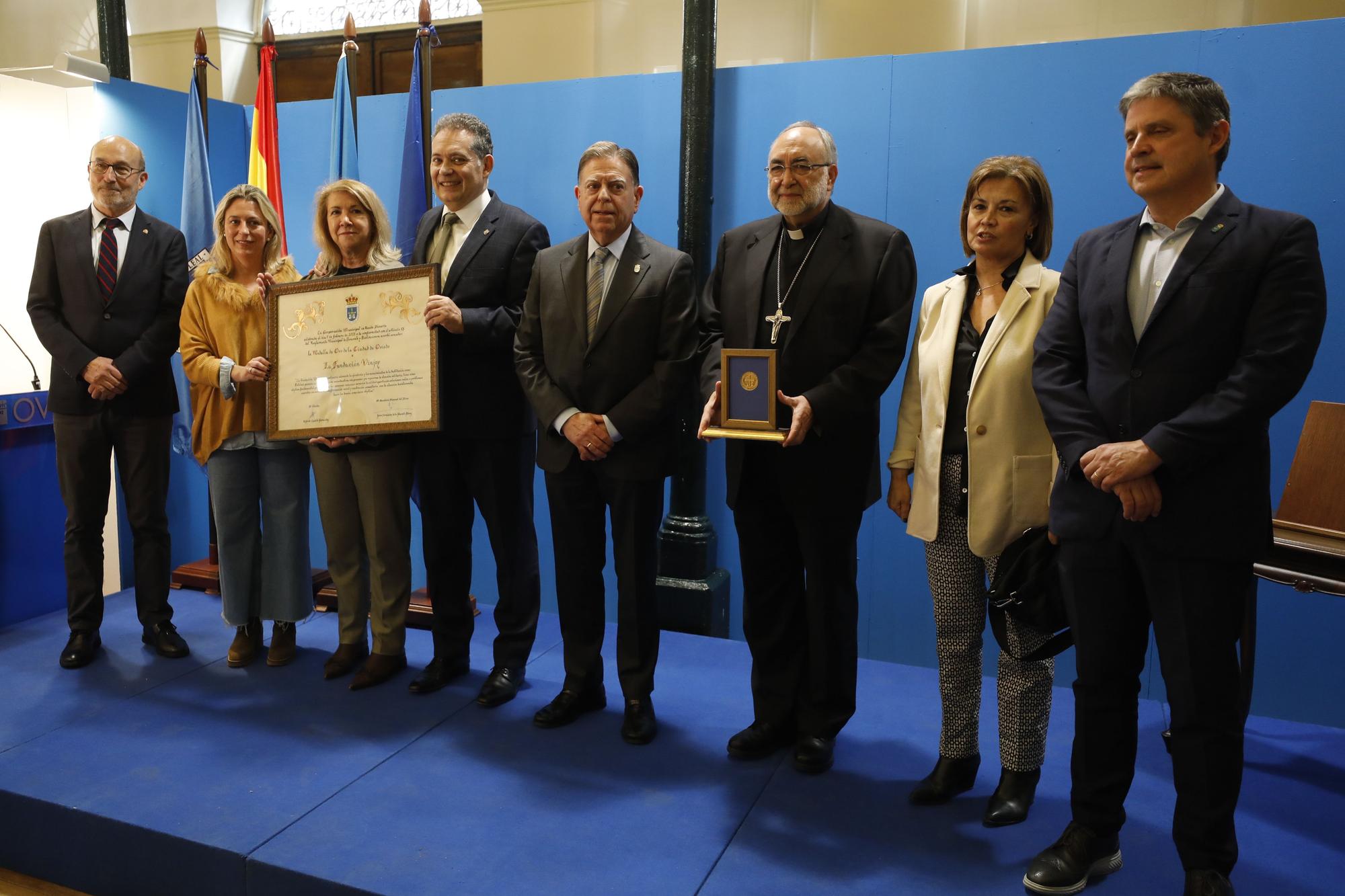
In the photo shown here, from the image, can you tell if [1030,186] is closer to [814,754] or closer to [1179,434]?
[1179,434]

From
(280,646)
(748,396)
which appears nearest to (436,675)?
(280,646)

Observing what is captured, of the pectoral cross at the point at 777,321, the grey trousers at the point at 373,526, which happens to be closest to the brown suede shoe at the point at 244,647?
the grey trousers at the point at 373,526

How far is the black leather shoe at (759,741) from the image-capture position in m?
2.83

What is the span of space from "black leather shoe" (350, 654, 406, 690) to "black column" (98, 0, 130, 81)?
10.1 ft

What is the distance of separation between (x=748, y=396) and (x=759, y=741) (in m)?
1.04

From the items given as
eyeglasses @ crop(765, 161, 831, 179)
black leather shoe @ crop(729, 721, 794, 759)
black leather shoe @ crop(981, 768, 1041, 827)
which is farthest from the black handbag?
eyeglasses @ crop(765, 161, 831, 179)

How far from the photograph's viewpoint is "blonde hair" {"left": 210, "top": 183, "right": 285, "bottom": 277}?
11.0 feet

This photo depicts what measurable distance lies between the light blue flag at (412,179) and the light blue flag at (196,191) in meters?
0.91

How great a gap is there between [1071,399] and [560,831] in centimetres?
160

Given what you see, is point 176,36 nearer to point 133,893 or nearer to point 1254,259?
point 133,893

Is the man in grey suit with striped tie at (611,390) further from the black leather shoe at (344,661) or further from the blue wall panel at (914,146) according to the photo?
the blue wall panel at (914,146)

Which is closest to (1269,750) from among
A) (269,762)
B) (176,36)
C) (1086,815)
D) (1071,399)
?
(1086,815)

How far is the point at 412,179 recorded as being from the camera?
4004 millimetres

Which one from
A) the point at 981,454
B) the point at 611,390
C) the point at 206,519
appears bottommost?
the point at 206,519
